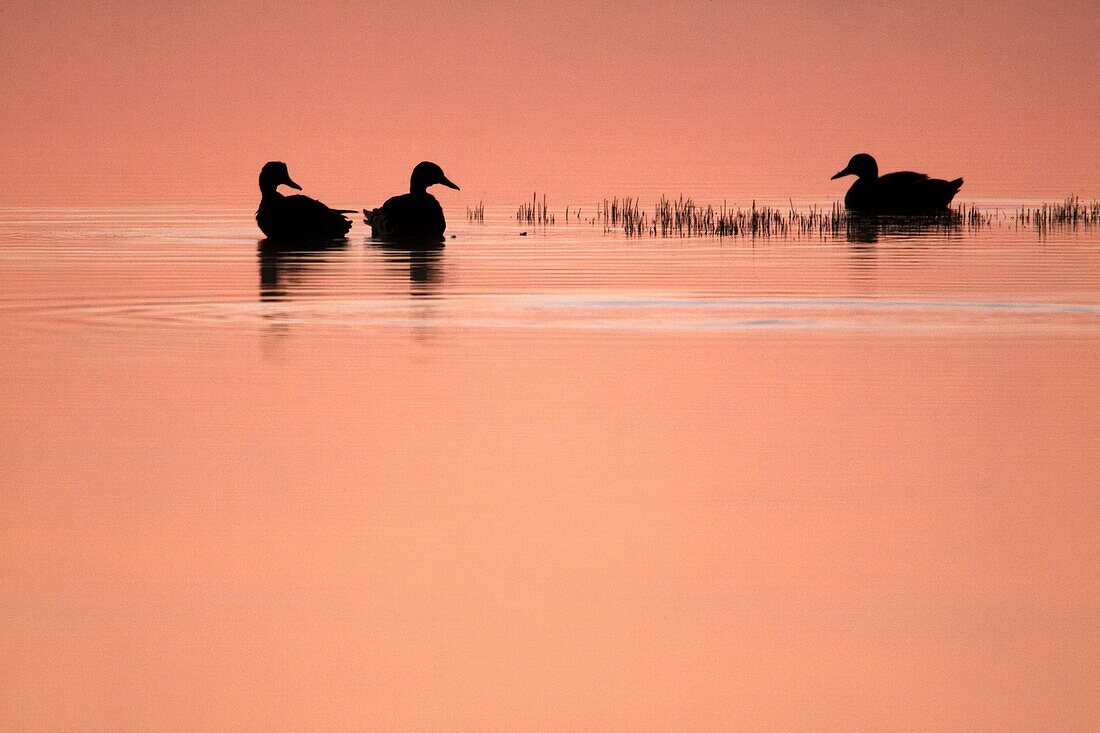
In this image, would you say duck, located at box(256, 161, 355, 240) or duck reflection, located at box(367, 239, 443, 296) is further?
duck, located at box(256, 161, 355, 240)

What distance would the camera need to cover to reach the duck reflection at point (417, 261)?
59.2 feet

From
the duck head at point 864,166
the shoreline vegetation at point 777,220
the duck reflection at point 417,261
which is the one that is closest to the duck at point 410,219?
the duck reflection at point 417,261

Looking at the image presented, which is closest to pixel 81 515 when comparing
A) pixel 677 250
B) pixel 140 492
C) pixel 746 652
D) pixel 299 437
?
pixel 140 492

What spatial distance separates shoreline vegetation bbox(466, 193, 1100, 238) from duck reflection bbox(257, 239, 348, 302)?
17.6ft

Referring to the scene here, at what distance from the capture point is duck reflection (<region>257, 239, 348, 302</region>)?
1756 centimetres

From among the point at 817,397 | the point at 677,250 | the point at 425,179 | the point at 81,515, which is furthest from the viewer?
the point at 425,179

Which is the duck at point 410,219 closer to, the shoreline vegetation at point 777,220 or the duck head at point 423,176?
the duck head at point 423,176

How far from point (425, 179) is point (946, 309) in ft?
48.2

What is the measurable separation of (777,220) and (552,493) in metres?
22.7

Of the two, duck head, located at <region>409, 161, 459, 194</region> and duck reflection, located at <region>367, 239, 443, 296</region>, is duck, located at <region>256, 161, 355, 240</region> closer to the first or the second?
duck reflection, located at <region>367, 239, 443, 296</region>

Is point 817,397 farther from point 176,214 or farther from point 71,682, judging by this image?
point 176,214

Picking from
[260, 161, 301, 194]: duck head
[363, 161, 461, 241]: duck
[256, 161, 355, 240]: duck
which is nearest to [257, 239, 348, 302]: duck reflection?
[256, 161, 355, 240]: duck

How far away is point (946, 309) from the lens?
15.2 meters

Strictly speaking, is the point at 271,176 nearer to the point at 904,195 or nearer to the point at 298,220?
the point at 298,220
